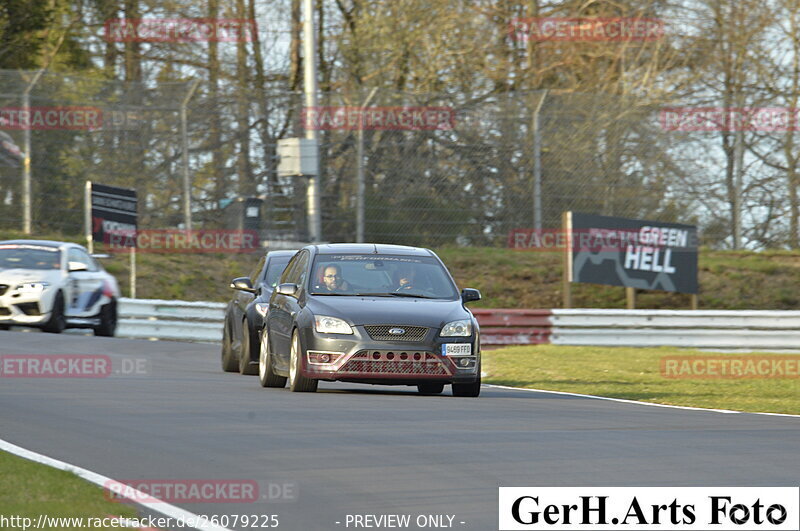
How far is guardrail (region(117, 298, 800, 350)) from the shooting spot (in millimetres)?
26422

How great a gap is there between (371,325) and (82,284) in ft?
32.5

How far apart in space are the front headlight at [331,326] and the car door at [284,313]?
62 centimetres

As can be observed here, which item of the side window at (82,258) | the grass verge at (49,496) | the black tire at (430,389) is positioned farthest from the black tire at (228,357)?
the grass verge at (49,496)

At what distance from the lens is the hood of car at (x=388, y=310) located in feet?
45.6

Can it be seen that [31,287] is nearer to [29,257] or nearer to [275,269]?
[29,257]

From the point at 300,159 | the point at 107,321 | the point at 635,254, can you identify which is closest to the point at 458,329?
the point at 107,321

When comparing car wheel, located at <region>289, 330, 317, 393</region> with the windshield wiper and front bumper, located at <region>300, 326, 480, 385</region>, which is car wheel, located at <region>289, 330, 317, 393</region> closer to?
front bumper, located at <region>300, 326, 480, 385</region>

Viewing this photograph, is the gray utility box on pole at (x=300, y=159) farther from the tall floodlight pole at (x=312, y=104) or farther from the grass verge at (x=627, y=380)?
the grass verge at (x=627, y=380)

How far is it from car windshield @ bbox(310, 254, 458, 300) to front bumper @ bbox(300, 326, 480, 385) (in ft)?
2.98

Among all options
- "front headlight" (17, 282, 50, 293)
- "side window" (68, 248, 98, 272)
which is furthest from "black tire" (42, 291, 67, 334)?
"side window" (68, 248, 98, 272)

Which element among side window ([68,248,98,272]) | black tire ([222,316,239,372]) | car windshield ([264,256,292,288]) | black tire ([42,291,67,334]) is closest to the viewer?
car windshield ([264,256,292,288])

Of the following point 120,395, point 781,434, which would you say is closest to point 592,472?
point 781,434

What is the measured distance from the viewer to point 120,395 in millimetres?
13594

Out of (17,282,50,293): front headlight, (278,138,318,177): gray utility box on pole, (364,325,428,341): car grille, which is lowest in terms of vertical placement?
(364,325,428,341): car grille
